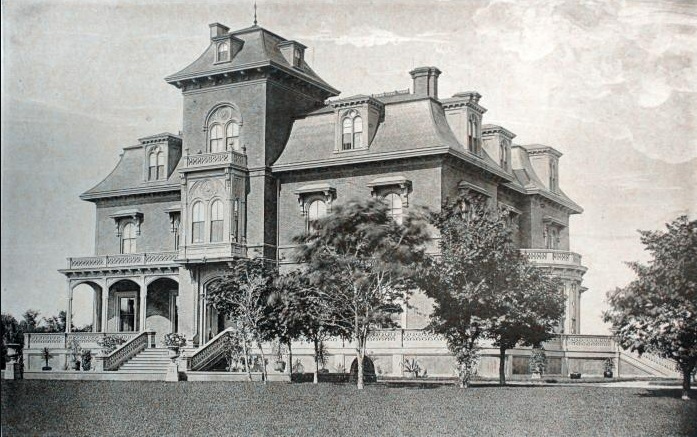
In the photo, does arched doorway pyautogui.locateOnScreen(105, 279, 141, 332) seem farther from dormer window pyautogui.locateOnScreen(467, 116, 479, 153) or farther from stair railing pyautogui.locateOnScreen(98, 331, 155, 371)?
dormer window pyautogui.locateOnScreen(467, 116, 479, 153)

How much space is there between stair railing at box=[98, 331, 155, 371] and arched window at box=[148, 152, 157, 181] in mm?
7409

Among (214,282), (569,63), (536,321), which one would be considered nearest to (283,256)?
(214,282)

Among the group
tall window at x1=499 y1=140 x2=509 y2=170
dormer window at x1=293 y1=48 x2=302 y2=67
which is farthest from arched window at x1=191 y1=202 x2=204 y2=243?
tall window at x1=499 y1=140 x2=509 y2=170

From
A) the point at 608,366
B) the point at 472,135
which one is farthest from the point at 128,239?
the point at 608,366

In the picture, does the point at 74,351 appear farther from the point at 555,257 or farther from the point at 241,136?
the point at 555,257

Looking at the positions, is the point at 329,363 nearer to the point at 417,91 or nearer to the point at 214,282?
the point at 214,282

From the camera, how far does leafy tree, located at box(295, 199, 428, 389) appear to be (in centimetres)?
2592

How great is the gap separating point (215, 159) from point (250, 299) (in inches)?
307

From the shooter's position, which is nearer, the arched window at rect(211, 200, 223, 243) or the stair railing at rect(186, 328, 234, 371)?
the stair railing at rect(186, 328, 234, 371)

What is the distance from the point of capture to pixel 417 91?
35031 mm

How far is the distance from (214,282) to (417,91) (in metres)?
10.5

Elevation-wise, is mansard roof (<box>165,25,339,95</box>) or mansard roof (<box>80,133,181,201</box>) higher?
mansard roof (<box>165,25,339,95</box>)

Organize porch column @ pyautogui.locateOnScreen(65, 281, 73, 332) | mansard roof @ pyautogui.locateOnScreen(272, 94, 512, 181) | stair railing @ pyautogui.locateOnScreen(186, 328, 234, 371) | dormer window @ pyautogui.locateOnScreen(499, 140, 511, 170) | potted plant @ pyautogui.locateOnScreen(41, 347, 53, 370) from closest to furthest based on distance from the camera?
stair railing @ pyautogui.locateOnScreen(186, 328, 234, 371)
mansard roof @ pyautogui.locateOnScreen(272, 94, 512, 181)
potted plant @ pyautogui.locateOnScreen(41, 347, 53, 370)
porch column @ pyautogui.locateOnScreen(65, 281, 73, 332)
dormer window @ pyautogui.locateOnScreen(499, 140, 511, 170)

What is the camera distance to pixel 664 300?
2138 cm
